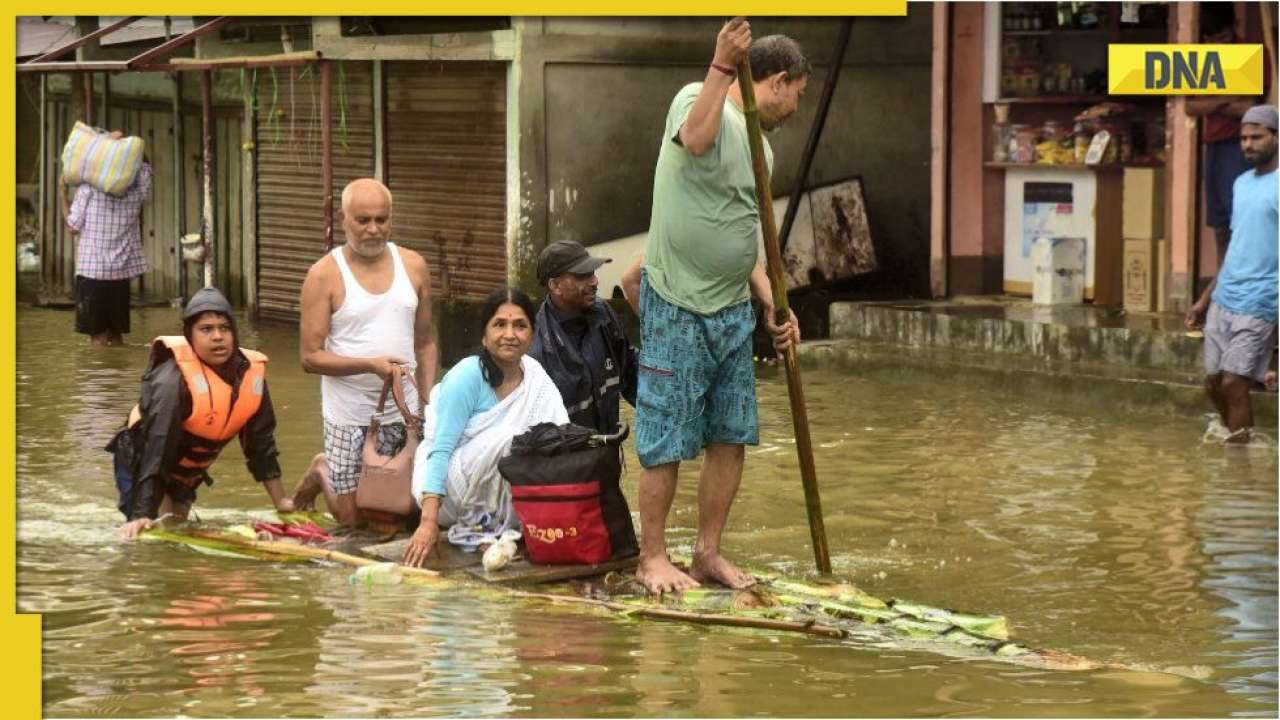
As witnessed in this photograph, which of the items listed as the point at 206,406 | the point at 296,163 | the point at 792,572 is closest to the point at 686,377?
the point at 792,572

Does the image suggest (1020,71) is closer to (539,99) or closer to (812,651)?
(539,99)

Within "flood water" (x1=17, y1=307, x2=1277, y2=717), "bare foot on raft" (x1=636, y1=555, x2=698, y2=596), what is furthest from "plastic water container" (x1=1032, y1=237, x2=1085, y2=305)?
"bare foot on raft" (x1=636, y1=555, x2=698, y2=596)

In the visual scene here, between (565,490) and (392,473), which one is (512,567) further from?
(392,473)

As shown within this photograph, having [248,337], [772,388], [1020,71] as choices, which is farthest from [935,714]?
[248,337]

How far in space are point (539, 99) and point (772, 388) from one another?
12.2 ft

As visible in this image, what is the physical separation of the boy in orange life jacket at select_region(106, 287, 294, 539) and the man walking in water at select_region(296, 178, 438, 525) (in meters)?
0.31

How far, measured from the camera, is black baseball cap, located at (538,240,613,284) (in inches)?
288

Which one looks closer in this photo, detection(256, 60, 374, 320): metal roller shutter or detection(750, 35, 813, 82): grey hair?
detection(750, 35, 813, 82): grey hair

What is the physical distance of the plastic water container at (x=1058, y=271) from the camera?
14.4 metres

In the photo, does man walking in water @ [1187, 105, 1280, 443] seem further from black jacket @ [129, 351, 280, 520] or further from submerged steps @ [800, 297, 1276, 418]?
black jacket @ [129, 351, 280, 520]

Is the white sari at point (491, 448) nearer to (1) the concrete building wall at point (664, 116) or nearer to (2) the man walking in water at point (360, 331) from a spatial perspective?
(2) the man walking in water at point (360, 331)

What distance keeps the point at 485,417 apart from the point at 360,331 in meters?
0.76

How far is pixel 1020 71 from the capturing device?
15.0 m

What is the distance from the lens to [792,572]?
7652 millimetres
